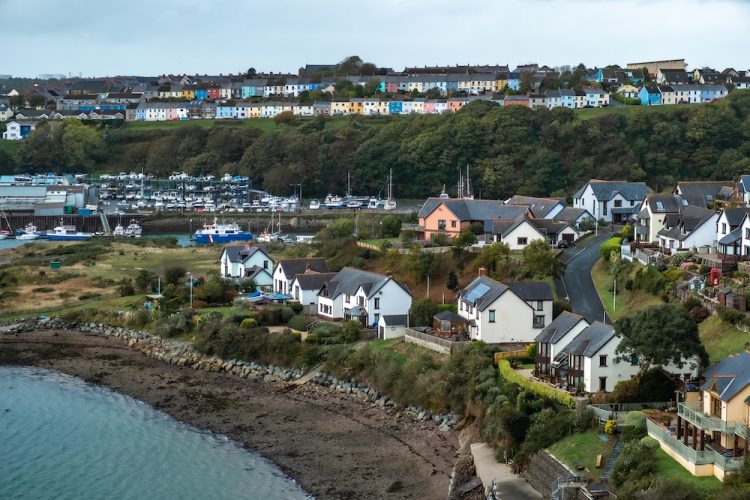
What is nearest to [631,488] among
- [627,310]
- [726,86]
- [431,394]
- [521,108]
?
[431,394]

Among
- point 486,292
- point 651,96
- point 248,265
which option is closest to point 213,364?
point 486,292

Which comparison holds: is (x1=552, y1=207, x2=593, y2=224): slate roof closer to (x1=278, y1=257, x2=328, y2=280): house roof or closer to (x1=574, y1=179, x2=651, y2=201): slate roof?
(x1=574, y1=179, x2=651, y2=201): slate roof

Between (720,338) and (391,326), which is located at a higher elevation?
(720,338)

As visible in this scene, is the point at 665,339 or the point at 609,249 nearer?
the point at 665,339

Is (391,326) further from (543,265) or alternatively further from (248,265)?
(248,265)

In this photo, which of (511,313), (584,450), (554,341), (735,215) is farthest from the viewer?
(735,215)

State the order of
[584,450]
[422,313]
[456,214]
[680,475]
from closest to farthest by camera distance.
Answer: [680,475] → [584,450] → [422,313] → [456,214]

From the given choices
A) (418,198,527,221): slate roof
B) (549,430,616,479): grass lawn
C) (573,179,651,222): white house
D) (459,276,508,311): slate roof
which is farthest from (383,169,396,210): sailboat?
(549,430,616,479): grass lawn
